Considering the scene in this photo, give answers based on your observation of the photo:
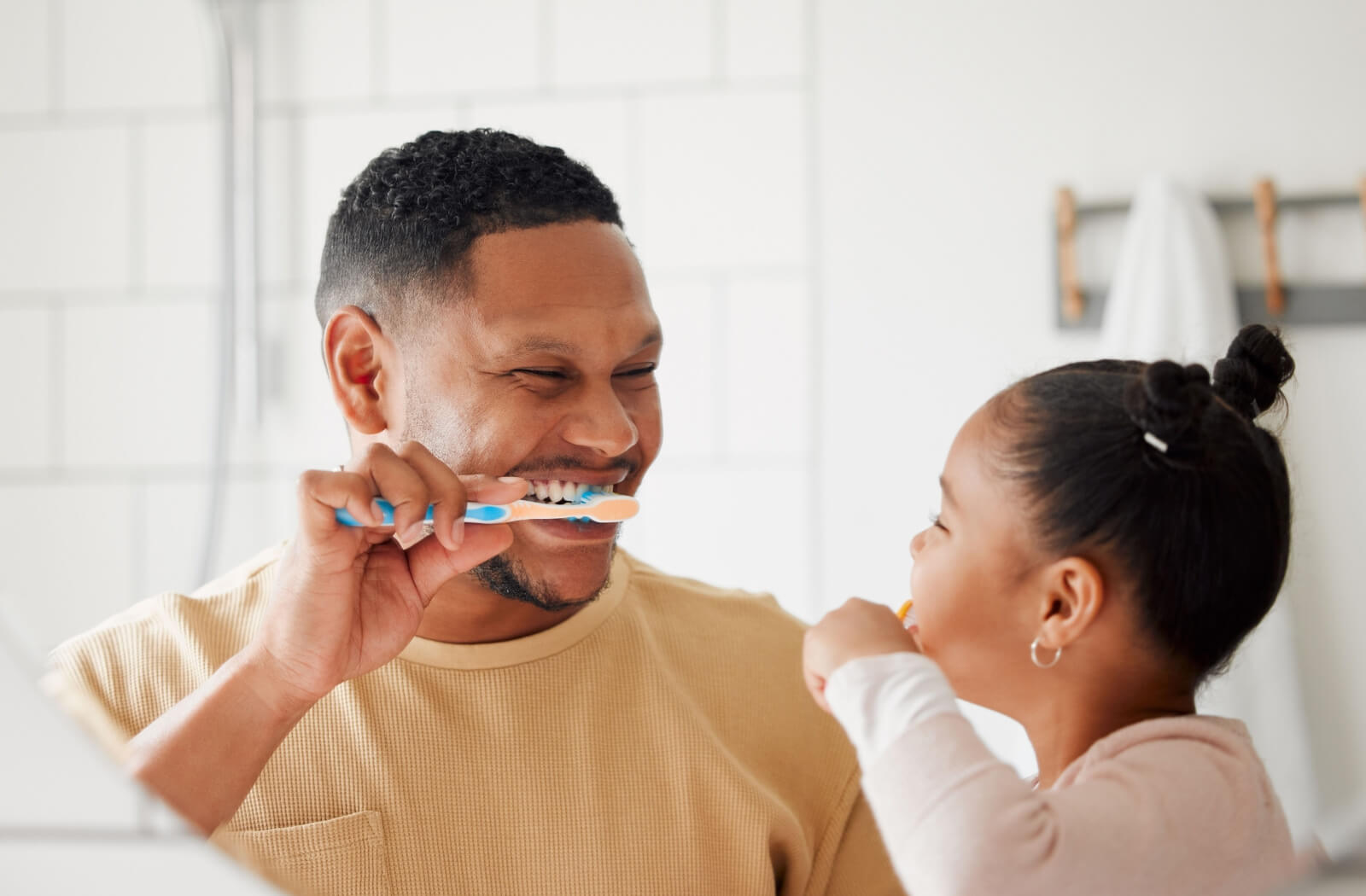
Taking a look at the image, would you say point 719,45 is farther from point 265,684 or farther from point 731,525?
point 265,684

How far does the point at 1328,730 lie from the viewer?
1.24ft

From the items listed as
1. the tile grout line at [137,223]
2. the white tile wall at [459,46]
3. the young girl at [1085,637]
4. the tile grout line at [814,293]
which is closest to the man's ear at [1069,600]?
the young girl at [1085,637]

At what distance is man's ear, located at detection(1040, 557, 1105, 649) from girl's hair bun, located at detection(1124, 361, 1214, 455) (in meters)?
0.06

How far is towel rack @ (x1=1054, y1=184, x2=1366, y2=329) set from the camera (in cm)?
41

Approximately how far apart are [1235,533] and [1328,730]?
3.0 inches

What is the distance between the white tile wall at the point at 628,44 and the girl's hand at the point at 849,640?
0.28 m

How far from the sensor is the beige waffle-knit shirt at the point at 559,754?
49 centimetres

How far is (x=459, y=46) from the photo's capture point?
49cm

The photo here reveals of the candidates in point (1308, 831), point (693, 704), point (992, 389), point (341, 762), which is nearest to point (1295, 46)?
point (992, 389)

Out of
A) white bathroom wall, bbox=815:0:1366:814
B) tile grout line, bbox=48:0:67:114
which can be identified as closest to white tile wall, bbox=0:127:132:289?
tile grout line, bbox=48:0:67:114

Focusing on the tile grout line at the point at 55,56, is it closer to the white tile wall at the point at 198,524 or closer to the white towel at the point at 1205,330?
the white tile wall at the point at 198,524

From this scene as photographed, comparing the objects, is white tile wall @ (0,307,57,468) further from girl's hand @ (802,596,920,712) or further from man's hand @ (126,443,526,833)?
girl's hand @ (802,596,920,712)

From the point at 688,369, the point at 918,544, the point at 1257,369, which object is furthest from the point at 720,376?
the point at 1257,369

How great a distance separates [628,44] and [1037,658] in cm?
34
